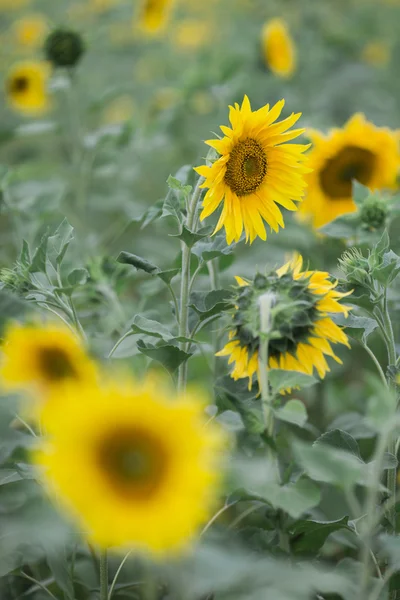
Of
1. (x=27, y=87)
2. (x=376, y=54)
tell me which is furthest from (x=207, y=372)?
(x=376, y=54)

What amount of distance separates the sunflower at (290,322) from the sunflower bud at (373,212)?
30 centimetres

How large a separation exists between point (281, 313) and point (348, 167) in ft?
2.18

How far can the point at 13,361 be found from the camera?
701 millimetres

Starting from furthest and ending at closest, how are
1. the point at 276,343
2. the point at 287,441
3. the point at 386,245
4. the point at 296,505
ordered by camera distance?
the point at 287,441 → the point at 386,245 → the point at 276,343 → the point at 296,505

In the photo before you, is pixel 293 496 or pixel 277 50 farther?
pixel 277 50

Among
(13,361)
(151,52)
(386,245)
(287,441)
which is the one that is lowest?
(287,441)

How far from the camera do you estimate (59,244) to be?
35.3 inches

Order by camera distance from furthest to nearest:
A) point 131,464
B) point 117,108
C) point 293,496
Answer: point 117,108 < point 293,496 < point 131,464

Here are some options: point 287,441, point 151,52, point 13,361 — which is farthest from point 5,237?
point 151,52

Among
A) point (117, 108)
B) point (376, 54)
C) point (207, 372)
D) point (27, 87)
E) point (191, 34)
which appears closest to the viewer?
point (207, 372)

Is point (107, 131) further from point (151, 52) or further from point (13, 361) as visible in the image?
point (151, 52)

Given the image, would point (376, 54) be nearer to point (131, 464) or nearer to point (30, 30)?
point (30, 30)

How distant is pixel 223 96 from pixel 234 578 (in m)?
1.31

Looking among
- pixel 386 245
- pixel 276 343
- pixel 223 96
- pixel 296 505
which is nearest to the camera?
pixel 296 505
